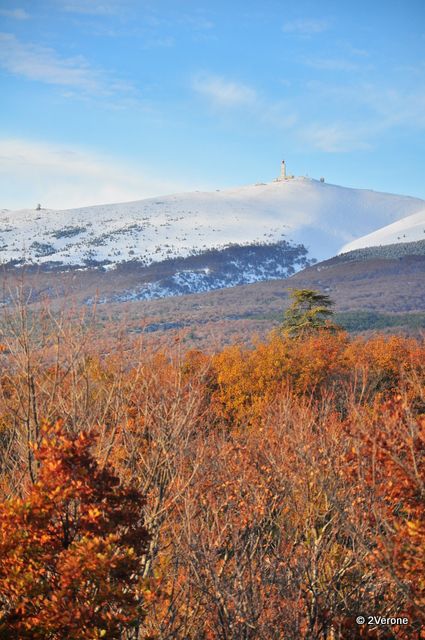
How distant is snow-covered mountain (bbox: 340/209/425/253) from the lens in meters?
151

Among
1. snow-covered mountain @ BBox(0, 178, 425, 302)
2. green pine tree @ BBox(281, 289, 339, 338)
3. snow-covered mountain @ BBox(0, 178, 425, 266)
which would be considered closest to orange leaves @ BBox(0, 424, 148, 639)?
green pine tree @ BBox(281, 289, 339, 338)

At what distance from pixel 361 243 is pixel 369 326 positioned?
9404 cm

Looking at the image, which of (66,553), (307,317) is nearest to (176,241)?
(307,317)

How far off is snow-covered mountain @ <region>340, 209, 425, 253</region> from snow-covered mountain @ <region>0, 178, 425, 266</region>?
24.6 ft

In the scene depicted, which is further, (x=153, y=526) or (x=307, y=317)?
(x=307, y=317)

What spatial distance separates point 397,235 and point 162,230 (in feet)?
196

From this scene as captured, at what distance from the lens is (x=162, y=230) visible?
17050 centimetres

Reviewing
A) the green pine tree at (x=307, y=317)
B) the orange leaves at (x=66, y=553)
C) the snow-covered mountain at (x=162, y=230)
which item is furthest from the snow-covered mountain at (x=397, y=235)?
the orange leaves at (x=66, y=553)

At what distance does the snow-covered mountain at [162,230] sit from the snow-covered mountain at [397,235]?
24.6 feet

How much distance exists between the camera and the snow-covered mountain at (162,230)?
15200 centimetres

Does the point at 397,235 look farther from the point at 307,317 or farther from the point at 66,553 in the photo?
the point at 66,553

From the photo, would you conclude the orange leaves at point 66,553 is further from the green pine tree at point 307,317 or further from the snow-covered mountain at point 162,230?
the snow-covered mountain at point 162,230

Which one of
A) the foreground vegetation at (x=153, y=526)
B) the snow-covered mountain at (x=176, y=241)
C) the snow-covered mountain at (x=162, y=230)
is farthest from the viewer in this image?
the snow-covered mountain at (x=162, y=230)

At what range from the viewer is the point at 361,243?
550 feet
